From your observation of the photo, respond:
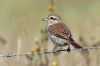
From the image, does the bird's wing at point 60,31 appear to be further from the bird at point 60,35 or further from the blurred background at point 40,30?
the blurred background at point 40,30

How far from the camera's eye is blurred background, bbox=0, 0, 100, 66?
450 inches

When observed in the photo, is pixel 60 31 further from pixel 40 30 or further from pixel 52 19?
pixel 52 19

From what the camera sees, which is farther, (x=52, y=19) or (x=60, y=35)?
(x=52, y=19)

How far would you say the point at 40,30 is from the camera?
12406mm

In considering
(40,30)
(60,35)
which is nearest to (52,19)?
(40,30)

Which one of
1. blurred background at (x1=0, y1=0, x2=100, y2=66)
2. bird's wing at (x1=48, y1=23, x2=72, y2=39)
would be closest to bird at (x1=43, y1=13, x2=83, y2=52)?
bird's wing at (x1=48, y1=23, x2=72, y2=39)

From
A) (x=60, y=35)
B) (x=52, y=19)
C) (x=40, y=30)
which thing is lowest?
(x=60, y=35)

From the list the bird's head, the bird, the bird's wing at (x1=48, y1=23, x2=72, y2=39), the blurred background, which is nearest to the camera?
the blurred background

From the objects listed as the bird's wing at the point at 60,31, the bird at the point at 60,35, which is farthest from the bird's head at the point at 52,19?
the bird's wing at the point at 60,31

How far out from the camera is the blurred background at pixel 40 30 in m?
11.4

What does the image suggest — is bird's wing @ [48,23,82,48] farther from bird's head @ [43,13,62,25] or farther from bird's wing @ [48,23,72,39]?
bird's head @ [43,13,62,25]

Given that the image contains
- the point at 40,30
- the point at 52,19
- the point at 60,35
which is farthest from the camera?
the point at 52,19

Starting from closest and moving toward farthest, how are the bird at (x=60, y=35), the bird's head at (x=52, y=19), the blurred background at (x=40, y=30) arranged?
the blurred background at (x=40, y=30)
the bird at (x=60, y=35)
the bird's head at (x=52, y=19)

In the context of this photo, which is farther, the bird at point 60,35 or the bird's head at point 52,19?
the bird's head at point 52,19
